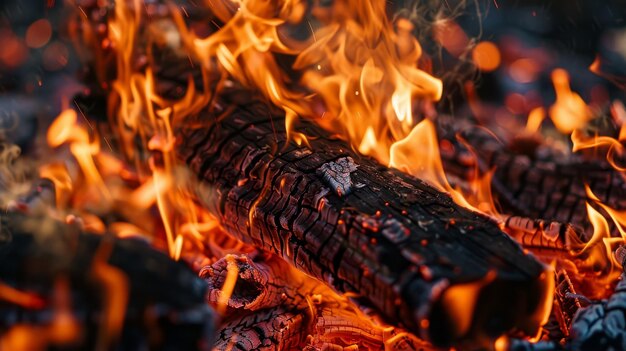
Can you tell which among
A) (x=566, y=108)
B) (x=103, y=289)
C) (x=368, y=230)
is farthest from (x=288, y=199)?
(x=566, y=108)

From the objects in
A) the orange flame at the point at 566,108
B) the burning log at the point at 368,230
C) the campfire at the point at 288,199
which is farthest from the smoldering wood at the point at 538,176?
the burning log at the point at 368,230

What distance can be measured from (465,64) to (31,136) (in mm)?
3814

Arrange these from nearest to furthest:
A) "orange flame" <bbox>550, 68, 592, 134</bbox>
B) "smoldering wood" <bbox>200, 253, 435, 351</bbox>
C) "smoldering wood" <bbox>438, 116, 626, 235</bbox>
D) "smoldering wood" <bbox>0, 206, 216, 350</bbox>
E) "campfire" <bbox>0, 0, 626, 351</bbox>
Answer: "smoldering wood" <bbox>0, 206, 216, 350</bbox>
"campfire" <bbox>0, 0, 626, 351</bbox>
"smoldering wood" <bbox>200, 253, 435, 351</bbox>
"smoldering wood" <bbox>438, 116, 626, 235</bbox>
"orange flame" <bbox>550, 68, 592, 134</bbox>

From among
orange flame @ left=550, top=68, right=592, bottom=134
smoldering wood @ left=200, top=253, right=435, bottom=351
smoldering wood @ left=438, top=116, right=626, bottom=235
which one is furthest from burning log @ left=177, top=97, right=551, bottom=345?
orange flame @ left=550, top=68, right=592, bottom=134

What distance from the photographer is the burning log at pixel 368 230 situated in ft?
6.22

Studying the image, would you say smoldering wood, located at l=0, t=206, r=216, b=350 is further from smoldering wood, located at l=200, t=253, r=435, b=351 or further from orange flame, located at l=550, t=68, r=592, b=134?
orange flame, located at l=550, t=68, r=592, b=134

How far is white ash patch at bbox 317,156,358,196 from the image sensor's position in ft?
7.94

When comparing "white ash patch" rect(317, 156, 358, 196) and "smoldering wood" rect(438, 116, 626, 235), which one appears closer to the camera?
"white ash patch" rect(317, 156, 358, 196)

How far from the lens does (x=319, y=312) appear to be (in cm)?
283

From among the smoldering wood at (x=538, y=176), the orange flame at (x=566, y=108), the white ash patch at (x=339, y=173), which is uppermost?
the white ash patch at (x=339, y=173)

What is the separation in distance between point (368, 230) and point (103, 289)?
93 centimetres

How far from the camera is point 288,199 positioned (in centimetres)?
255

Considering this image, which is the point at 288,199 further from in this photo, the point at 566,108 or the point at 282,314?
the point at 566,108

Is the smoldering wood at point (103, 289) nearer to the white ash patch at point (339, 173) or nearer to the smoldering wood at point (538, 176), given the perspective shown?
the white ash patch at point (339, 173)
